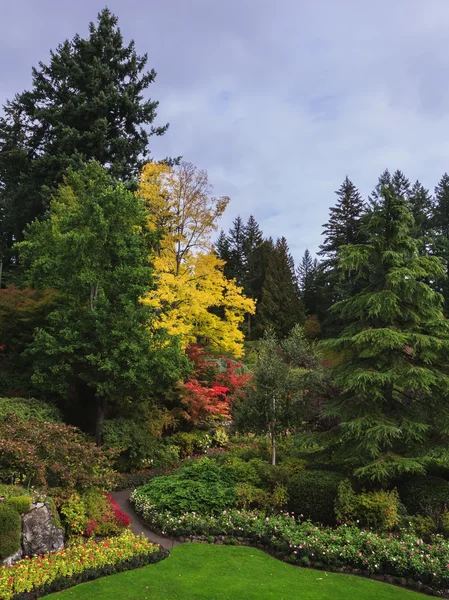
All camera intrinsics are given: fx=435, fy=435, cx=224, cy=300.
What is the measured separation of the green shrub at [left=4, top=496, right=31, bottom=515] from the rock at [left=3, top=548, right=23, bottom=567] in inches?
28.5

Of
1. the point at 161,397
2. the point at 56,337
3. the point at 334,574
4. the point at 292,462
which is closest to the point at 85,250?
the point at 56,337

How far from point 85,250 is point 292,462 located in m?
10.9

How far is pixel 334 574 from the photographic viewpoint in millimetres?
8938

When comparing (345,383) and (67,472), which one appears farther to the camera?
(345,383)

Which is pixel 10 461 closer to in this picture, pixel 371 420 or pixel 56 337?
pixel 56 337

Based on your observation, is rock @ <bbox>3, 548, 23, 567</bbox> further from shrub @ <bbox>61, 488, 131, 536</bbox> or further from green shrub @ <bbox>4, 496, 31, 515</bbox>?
shrub @ <bbox>61, 488, 131, 536</bbox>

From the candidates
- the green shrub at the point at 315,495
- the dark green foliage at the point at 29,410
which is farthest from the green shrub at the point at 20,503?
the green shrub at the point at 315,495

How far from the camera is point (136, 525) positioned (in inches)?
465

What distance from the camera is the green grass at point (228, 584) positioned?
7.77 m

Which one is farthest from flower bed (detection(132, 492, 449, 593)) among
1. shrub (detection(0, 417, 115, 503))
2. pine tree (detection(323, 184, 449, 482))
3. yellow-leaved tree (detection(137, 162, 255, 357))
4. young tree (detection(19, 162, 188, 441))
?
yellow-leaved tree (detection(137, 162, 255, 357))

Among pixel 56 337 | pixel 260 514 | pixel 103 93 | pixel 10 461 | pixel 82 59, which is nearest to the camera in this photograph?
pixel 10 461

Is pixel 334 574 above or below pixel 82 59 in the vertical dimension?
below

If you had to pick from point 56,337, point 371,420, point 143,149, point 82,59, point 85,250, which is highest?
point 82,59

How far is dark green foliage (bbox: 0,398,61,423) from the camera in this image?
13305 mm
